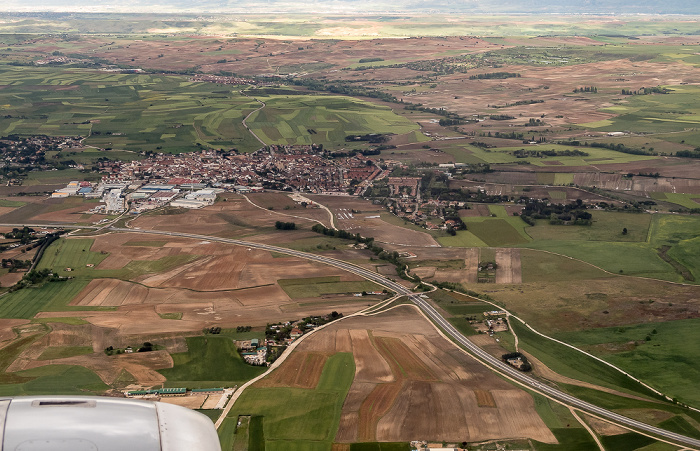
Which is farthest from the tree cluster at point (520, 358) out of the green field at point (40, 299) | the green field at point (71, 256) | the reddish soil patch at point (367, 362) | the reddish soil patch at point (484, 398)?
the green field at point (71, 256)

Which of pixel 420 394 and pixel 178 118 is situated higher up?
pixel 178 118

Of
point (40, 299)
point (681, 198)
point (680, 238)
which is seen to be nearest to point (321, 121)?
point (681, 198)

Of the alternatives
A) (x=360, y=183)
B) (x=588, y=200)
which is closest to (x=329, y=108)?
(x=360, y=183)

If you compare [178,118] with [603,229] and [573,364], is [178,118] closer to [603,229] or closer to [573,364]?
[603,229]

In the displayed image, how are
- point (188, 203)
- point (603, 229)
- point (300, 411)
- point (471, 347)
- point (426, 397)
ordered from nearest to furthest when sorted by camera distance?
point (300, 411)
point (426, 397)
point (471, 347)
point (603, 229)
point (188, 203)

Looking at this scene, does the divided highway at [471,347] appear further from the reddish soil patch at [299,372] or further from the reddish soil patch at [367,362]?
the reddish soil patch at [299,372]

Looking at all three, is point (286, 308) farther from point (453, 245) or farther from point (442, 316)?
point (453, 245)

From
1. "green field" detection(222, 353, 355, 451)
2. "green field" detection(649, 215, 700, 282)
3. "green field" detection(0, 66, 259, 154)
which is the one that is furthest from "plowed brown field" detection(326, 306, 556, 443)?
"green field" detection(0, 66, 259, 154)
